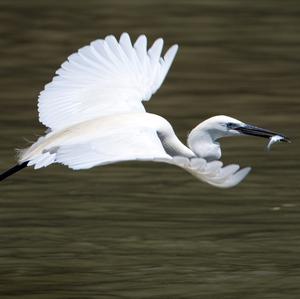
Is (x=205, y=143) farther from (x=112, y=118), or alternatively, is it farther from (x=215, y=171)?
(x=215, y=171)

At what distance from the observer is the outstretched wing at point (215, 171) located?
4936 millimetres

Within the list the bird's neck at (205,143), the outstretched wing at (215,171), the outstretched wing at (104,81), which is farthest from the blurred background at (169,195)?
the outstretched wing at (215,171)

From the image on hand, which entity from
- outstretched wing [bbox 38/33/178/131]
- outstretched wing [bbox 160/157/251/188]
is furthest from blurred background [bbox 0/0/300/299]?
outstretched wing [bbox 160/157/251/188]

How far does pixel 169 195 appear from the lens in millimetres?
8281

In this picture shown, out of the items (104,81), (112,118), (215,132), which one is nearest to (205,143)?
(215,132)

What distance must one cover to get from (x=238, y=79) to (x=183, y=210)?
11.1 ft

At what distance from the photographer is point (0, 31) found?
12.6 m

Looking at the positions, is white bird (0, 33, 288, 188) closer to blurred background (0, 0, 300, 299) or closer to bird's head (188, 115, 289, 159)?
bird's head (188, 115, 289, 159)

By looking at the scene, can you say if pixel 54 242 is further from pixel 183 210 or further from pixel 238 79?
pixel 238 79

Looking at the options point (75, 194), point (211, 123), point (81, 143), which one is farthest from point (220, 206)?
point (81, 143)

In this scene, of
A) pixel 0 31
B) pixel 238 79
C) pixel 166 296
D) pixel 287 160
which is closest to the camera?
pixel 166 296

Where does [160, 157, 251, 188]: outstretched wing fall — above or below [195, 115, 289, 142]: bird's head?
below

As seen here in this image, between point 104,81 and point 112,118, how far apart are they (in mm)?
683

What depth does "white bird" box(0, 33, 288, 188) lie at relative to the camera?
18.9 feet
